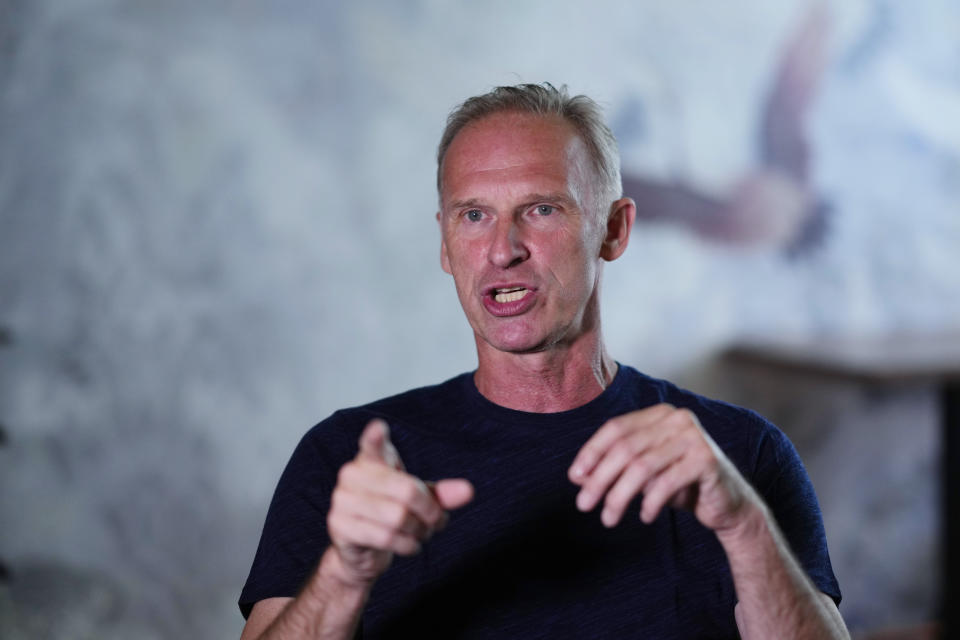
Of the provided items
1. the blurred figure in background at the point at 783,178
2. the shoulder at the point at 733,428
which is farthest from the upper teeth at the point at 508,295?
the blurred figure in background at the point at 783,178

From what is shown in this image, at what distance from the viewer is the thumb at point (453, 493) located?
920mm

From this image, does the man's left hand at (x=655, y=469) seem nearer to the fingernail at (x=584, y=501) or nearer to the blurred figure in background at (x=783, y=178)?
the fingernail at (x=584, y=501)

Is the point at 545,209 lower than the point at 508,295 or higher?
higher

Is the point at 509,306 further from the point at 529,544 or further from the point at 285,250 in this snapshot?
the point at 285,250

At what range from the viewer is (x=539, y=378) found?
1.37 m

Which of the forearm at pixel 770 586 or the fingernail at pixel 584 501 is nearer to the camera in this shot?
the fingernail at pixel 584 501

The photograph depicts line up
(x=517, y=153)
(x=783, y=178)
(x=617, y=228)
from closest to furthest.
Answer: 1. (x=517, y=153)
2. (x=617, y=228)
3. (x=783, y=178)

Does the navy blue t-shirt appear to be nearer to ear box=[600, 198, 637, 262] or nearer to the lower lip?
the lower lip

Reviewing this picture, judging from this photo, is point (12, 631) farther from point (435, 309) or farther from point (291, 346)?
point (435, 309)

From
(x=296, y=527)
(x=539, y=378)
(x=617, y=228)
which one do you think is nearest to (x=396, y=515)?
(x=296, y=527)

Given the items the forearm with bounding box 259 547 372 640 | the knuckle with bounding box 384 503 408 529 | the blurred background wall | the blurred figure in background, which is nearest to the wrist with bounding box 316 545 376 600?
the forearm with bounding box 259 547 372 640

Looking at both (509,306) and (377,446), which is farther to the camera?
(509,306)

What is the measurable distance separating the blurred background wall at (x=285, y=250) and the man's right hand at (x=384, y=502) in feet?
5.29

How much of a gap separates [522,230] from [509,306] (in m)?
0.12
